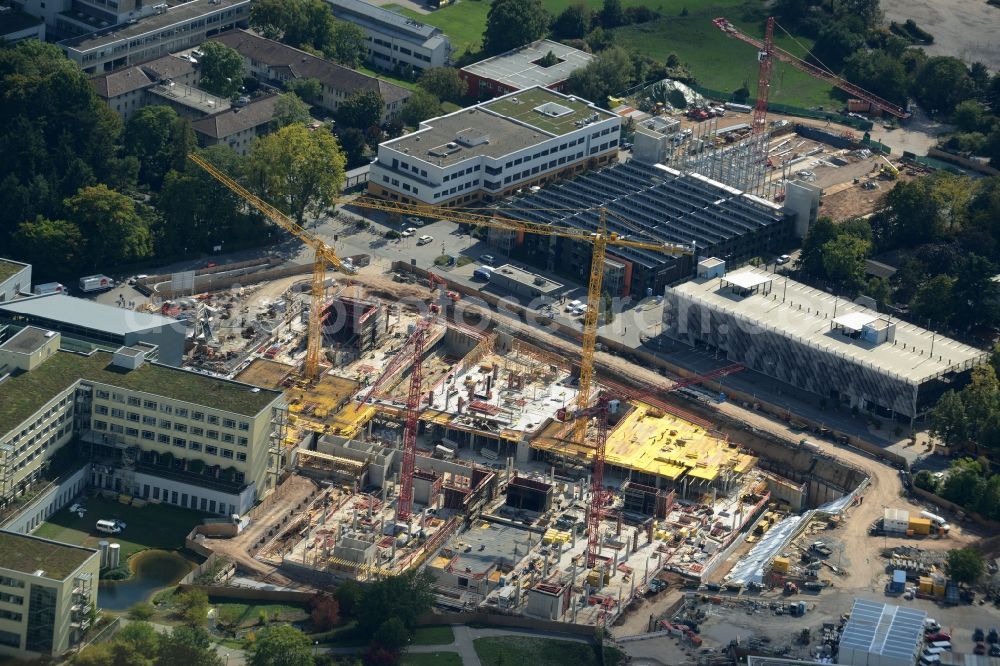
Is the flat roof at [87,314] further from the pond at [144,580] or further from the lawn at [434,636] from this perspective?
the lawn at [434,636]

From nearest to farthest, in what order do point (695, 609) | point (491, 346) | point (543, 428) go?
point (695, 609) → point (543, 428) → point (491, 346)

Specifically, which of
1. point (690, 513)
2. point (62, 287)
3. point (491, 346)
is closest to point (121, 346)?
point (62, 287)

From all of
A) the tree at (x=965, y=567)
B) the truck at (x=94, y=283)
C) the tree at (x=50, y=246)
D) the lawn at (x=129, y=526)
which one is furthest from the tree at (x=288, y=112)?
the tree at (x=965, y=567)

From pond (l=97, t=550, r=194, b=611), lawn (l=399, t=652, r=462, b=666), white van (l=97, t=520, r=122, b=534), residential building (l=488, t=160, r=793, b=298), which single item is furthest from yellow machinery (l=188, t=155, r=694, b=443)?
lawn (l=399, t=652, r=462, b=666)

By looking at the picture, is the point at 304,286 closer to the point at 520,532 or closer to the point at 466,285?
the point at 466,285

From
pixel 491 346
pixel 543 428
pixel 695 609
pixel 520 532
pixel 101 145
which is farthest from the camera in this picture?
pixel 101 145

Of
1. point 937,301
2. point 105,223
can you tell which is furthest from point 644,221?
point 105,223
